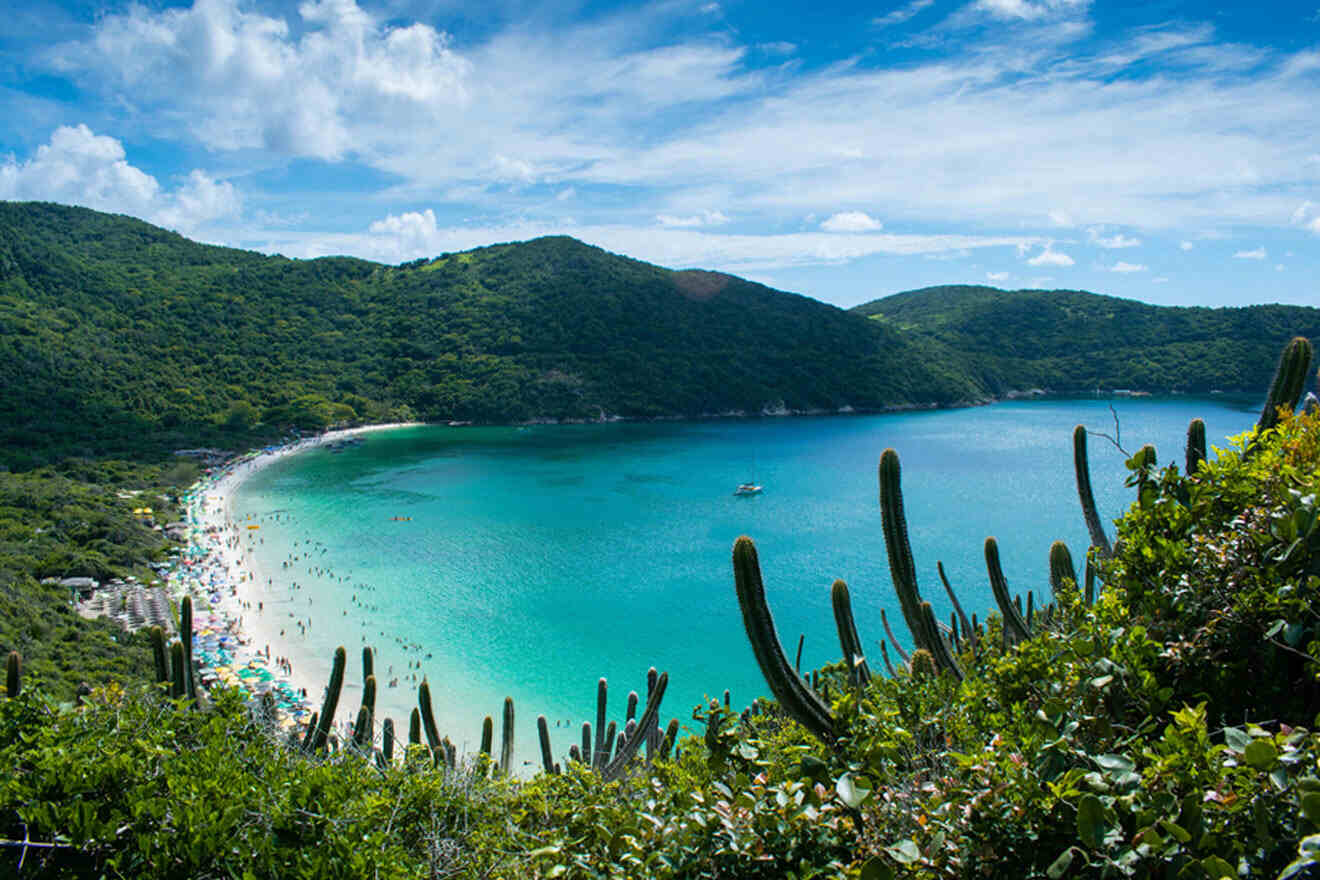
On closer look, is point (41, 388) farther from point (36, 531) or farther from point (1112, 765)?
point (1112, 765)

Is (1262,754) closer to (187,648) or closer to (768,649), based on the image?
(768,649)

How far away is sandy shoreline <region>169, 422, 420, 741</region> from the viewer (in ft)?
75.4

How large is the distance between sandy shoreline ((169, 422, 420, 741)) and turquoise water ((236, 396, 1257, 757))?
2.99 feet

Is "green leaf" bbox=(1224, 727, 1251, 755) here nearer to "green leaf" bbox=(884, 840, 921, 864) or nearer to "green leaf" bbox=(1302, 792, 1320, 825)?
"green leaf" bbox=(1302, 792, 1320, 825)

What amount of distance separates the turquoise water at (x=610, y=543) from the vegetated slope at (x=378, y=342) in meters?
11.9

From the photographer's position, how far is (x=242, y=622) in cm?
2859

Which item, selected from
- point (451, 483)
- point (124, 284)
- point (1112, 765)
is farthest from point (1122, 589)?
point (124, 284)

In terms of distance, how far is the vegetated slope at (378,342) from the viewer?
198ft

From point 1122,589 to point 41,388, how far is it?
71.6m

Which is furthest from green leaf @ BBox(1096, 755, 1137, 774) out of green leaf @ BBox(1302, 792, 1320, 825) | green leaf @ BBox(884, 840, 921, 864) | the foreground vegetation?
green leaf @ BBox(884, 840, 921, 864)

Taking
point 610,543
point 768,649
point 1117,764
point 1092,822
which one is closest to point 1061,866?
point 1092,822

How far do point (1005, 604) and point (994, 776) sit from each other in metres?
9.47

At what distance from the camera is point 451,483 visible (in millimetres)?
55312

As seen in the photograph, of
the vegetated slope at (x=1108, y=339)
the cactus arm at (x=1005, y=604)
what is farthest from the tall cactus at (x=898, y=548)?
the vegetated slope at (x=1108, y=339)
